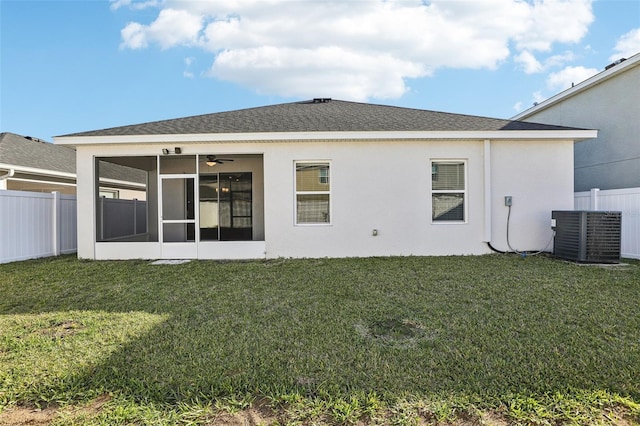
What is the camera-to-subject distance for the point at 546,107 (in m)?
11.6

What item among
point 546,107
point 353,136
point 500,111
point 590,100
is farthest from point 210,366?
point 500,111

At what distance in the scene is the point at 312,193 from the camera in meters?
7.95

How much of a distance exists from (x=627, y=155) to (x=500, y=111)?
1274cm

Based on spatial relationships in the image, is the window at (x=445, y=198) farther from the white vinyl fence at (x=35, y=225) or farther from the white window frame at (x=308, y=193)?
the white vinyl fence at (x=35, y=225)

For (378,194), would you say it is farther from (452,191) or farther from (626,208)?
(626,208)

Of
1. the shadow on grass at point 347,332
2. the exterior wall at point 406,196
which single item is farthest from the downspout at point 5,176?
the exterior wall at point 406,196

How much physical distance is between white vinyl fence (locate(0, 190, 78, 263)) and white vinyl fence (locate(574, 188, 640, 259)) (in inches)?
508

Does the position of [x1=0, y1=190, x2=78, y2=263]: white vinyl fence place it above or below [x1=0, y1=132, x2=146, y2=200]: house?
below

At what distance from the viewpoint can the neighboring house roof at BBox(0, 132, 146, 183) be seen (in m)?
10.8

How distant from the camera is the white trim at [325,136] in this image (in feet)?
24.8

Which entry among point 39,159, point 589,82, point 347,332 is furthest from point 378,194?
point 39,159

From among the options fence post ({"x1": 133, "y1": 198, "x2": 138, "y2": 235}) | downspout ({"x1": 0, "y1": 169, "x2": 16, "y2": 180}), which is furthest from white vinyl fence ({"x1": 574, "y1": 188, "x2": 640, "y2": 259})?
downspout ({"x1": 0, "y1": 169, "x2": 16, "y2": 180})

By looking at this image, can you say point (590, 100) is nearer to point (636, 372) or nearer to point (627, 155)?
point (627, 155)

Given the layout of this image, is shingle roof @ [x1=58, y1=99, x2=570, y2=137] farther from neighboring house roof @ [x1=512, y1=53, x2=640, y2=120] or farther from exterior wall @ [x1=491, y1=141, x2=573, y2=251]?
neighboring house roof @ [x1=512, y1=53, x2=640, y2=120]
